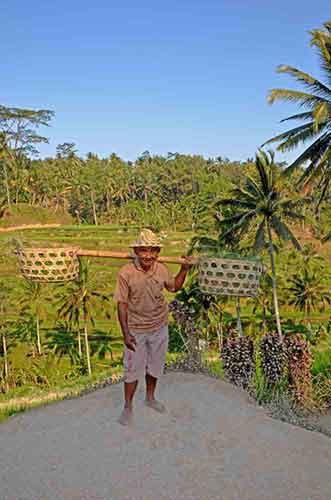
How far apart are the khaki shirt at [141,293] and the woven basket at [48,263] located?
42.1 inches

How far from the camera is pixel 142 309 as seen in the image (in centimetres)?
353

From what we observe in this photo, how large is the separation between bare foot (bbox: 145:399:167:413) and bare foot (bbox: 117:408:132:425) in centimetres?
25

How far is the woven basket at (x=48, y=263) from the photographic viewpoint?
4.39 m

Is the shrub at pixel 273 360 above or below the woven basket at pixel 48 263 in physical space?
below

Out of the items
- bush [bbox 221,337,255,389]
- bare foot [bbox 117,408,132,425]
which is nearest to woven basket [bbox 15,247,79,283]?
bare foot [bbox 117,408,132,425]

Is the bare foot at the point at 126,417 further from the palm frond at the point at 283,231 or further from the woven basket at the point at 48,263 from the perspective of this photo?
the palm frond at the point at 283,231

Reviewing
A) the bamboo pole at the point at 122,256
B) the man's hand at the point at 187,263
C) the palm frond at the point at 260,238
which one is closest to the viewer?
the man's hand at the point at 187,263

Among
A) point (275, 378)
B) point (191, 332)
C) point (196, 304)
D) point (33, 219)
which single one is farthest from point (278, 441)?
point (33, 219)

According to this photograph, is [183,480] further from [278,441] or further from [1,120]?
[1,120]

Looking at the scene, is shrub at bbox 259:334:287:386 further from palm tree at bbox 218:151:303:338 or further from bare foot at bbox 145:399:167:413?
palm tree at bbox 218:151:303:338

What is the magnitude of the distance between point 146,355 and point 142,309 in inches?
13.8

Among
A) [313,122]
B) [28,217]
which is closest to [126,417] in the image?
[313,122]

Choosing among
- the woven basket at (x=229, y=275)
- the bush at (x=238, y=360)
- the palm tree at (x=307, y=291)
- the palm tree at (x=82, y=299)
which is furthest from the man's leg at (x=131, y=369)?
the palm tree at (x=307, y=291)

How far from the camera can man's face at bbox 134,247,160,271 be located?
348 centimetres
